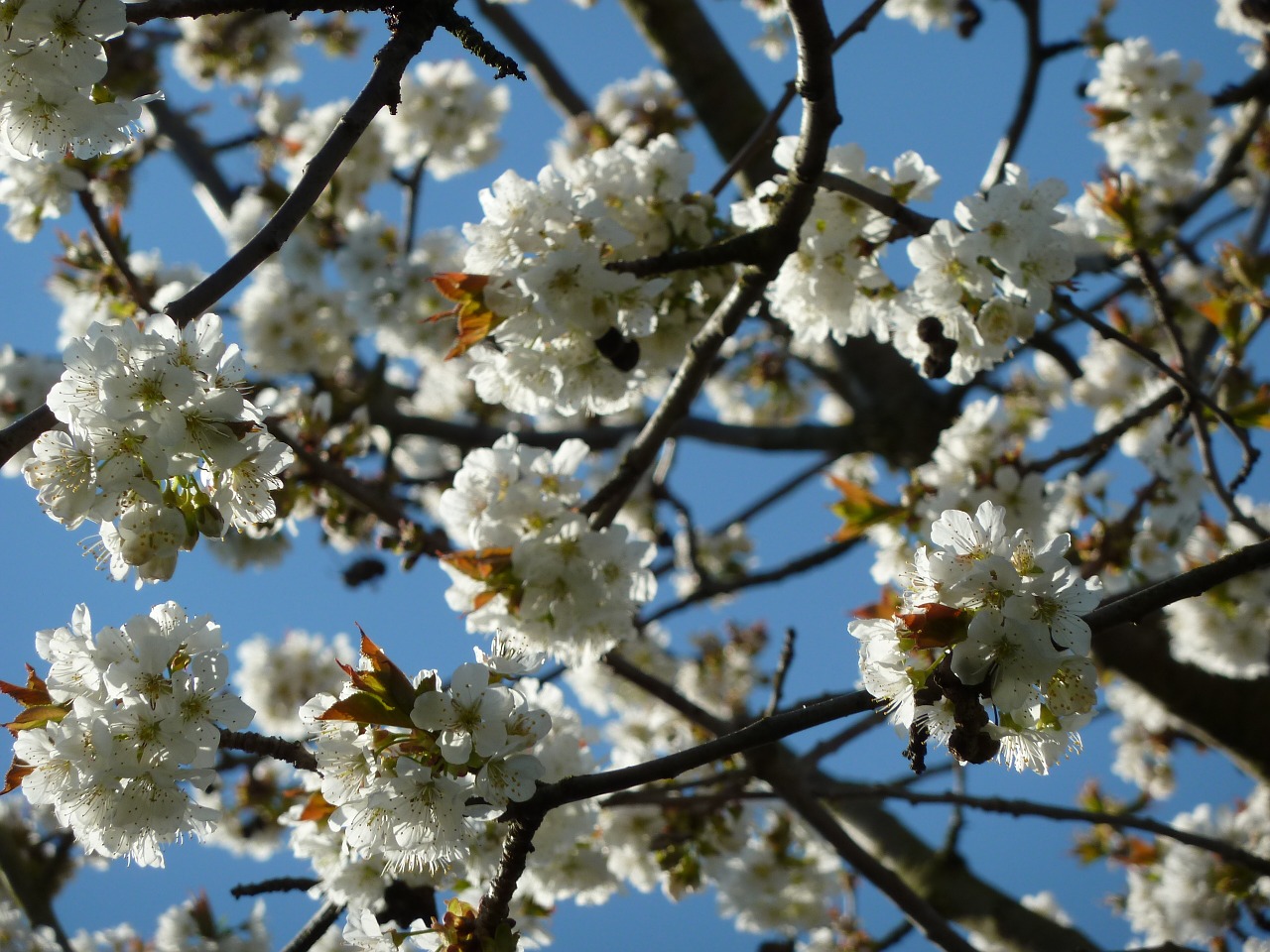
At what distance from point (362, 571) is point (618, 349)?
263 centimetres

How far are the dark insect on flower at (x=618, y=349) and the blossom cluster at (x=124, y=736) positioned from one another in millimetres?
1023

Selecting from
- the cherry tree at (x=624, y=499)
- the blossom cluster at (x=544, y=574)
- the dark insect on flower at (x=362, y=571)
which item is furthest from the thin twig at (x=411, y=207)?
the blossom cluster at (x=544, y=574)

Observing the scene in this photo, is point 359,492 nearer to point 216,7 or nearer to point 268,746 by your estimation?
point 268,746

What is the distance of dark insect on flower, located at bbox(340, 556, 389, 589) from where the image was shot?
4.43m

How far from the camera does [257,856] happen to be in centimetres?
616

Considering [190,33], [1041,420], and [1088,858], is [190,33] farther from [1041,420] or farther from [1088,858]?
[1088,858]

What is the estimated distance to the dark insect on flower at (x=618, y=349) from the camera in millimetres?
2180

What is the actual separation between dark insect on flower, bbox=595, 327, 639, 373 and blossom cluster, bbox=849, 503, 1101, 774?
92 centimetres

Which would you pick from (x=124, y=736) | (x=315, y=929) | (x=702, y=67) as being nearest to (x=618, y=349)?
(x=124, y=736)

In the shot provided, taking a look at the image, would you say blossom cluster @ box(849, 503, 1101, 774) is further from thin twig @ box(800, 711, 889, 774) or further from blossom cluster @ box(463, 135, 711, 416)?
thin twig @ box(800, 711, 889, 774)

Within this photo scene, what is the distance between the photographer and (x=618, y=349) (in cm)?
219

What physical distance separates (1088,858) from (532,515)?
3936 mm

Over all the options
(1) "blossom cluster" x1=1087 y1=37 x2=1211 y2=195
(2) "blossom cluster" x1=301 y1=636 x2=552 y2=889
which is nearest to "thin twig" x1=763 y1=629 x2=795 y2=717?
(2) "blossom cluster" x1=301 y1=636 x2=552 y2=889

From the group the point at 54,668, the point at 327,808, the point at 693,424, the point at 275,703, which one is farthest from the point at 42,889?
the point at 693,424
